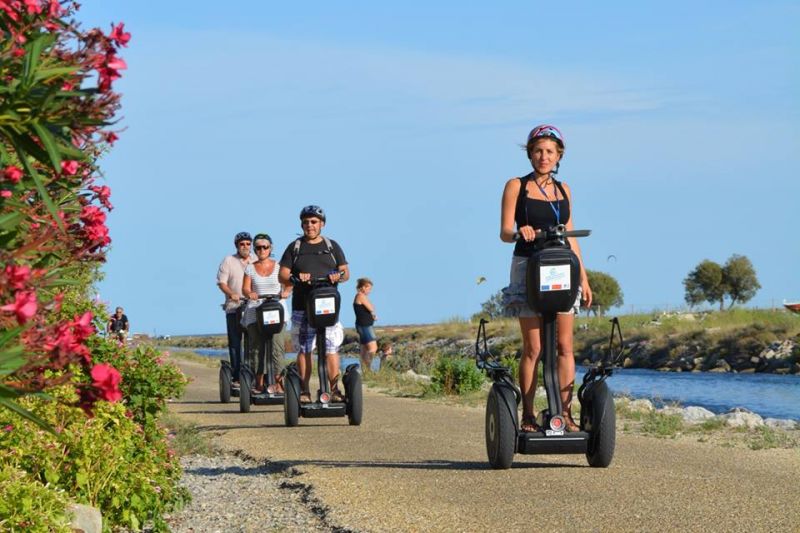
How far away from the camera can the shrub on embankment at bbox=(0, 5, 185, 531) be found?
305cm

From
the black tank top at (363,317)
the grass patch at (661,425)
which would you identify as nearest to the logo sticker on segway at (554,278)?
the grass patch at (661,425)

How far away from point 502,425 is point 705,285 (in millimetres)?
89350

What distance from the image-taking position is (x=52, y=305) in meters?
3.83

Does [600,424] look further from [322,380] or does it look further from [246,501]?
[322,380]

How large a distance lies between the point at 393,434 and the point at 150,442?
403 centimetres

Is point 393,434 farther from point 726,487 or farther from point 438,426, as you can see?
point 726,487

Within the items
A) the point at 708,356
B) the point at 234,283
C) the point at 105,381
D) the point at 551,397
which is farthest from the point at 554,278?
the point at 708,356

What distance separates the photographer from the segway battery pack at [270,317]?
15.3 meters

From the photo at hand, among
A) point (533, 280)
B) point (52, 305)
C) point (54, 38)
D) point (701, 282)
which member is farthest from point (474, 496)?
point (701, 282)

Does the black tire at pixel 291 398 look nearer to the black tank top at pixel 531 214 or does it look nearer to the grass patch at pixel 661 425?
the grass patch at pixel 661 425

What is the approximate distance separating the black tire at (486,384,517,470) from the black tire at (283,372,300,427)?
14.3ft

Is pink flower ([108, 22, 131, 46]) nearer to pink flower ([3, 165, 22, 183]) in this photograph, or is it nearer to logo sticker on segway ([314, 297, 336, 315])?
pink flower ([3, 165, 22, 183])

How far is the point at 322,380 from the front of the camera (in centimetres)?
1250

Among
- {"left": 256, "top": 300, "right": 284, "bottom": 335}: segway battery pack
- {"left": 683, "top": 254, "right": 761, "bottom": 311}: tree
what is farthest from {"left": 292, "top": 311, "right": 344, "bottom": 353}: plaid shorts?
{"left": 683, "top": 254, "right": 761, "bottom": 311}: tree
